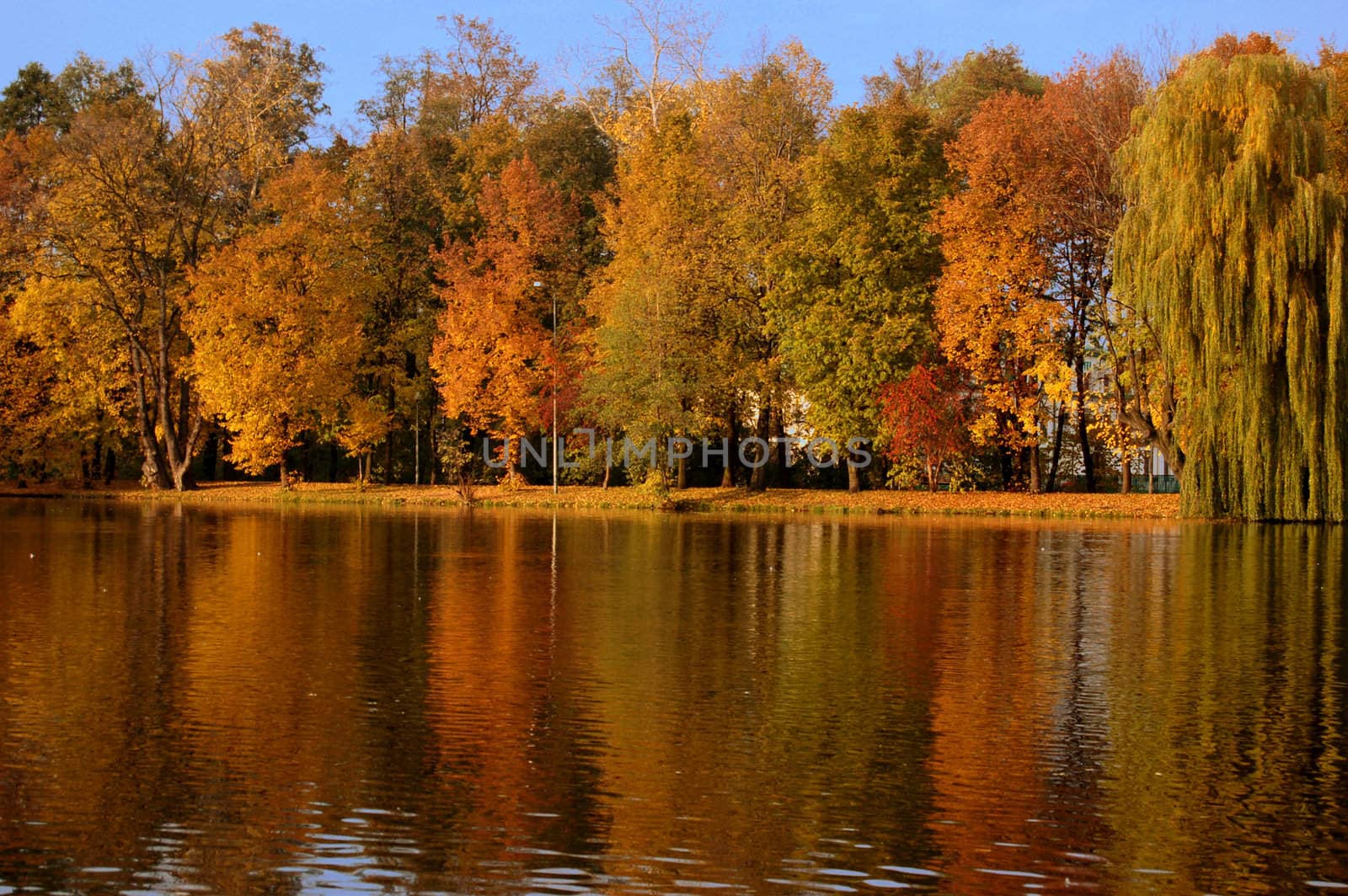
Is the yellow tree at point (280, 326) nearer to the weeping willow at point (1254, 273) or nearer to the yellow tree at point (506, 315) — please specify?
the yellow tree at point (506, 315)

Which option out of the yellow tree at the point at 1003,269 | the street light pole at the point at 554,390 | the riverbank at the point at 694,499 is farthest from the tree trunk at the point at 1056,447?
the street light pole at the point at 554,390

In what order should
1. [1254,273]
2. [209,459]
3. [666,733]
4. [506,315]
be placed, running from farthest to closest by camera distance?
[209,459] < [506,315] < [1254,273] < [666,733]

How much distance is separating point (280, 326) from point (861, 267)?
22.5 meters

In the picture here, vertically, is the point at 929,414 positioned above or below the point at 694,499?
above

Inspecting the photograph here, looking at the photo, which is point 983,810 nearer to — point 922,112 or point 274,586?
point 274,586

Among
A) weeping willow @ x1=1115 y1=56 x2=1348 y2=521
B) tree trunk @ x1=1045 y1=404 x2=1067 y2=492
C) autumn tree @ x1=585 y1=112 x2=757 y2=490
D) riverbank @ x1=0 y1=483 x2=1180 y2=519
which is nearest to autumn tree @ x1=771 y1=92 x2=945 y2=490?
autumn tree @ x1=585 y1=112 x2=757 y2=490

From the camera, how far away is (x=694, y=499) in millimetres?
52656

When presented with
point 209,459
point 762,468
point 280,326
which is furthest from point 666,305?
point 209,459

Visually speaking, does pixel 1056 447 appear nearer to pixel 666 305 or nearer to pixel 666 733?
pixel 666 305

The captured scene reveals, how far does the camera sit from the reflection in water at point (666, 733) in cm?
827

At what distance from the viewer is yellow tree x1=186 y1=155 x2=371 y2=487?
184ft

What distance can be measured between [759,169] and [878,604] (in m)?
36.7

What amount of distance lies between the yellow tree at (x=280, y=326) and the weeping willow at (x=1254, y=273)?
31372 millimetres

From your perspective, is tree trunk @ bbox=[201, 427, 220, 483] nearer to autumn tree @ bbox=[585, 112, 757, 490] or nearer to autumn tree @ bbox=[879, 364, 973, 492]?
autumn tree @ bbox=[585, 112, 757, 490]
